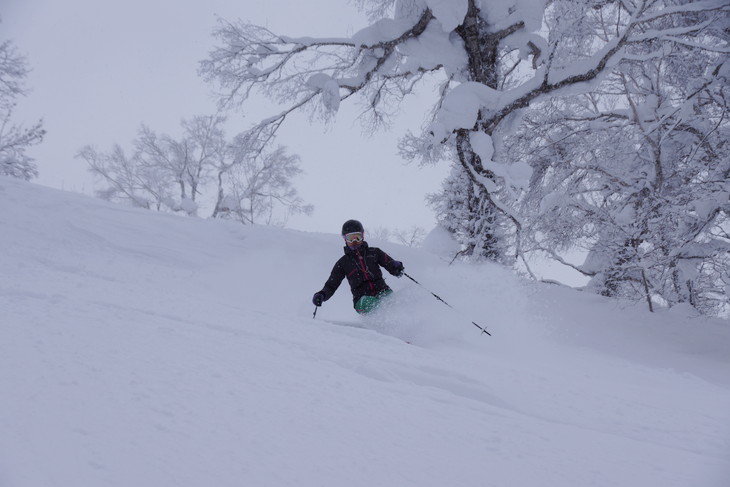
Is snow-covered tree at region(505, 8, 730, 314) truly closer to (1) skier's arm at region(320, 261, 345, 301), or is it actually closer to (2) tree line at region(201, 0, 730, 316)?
(2) tree line at region(201, 0, 730, 316)

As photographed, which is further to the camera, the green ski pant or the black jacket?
the black jacket

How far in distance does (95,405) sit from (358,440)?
1084mm

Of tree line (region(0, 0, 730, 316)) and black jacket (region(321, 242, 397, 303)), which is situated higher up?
tree line (region(0, 0, 730, 316))

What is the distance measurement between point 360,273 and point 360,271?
1.2 inches

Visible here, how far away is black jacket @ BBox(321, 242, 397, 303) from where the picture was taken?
20.7ft

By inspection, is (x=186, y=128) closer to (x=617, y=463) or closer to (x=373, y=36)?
(x=373, y=36)

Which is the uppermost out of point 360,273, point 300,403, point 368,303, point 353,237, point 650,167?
point 650,167

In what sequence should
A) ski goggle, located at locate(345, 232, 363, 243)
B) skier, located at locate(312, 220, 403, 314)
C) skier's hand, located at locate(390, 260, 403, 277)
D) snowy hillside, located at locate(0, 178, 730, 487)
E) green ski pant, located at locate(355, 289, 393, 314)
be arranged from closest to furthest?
snowy hillside, located at locate(0, 178, 730, 487), green ski pant, located at locate(355, 289, 393, 314), skier, located at locate(312, 220, 403, 314), skier's hand, located at locate(390, 260, 403, 277), ski goggle, located at locate(345, 232, 363, 243)

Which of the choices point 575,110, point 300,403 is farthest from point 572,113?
point 300,403

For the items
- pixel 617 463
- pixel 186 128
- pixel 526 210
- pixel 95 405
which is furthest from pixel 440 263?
pixel 186 128

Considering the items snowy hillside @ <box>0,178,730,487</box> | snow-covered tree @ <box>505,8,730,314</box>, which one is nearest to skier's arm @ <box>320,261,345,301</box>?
snowy hillside @ <box>0,178,730,487</box>

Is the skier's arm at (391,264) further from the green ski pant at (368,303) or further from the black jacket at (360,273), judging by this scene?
the green ski pant at (368,303)

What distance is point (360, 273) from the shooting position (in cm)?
637

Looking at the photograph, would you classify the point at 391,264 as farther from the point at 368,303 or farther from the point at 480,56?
Answer: the point at 480,56
